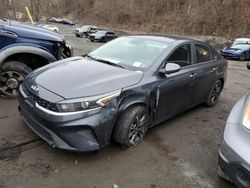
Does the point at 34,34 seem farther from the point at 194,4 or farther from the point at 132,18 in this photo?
the point at 132,18

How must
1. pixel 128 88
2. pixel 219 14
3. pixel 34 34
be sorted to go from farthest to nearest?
pixel 219 14, pixel 34 34, pixel 128 88

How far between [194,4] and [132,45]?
39.3 metres

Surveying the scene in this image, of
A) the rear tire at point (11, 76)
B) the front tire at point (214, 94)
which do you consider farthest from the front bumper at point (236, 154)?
the rear tire at point (11, 76)

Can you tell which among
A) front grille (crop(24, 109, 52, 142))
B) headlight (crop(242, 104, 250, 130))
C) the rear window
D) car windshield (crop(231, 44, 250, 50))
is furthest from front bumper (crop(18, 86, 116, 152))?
car windshield (crop(231, 44, 250, 50))

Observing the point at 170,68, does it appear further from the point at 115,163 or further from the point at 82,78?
the point at 115,163

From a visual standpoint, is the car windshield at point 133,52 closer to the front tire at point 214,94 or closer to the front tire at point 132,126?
the front tire at point 132,126

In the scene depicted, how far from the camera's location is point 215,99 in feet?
20.4

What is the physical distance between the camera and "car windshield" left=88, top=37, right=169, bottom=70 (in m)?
4.36

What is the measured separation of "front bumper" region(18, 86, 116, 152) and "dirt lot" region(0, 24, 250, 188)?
0.30m

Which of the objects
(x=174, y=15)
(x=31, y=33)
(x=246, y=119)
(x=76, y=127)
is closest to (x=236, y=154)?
(x=246, y=119)

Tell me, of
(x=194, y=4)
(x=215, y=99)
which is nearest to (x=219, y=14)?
(x=194, y=4)

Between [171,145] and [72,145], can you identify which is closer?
[72,145]

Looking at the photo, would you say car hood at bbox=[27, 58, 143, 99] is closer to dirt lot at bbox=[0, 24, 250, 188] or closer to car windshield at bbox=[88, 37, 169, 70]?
car windshield at bbox=[88, 37, 169, 70]

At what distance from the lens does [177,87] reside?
4.59 meters
